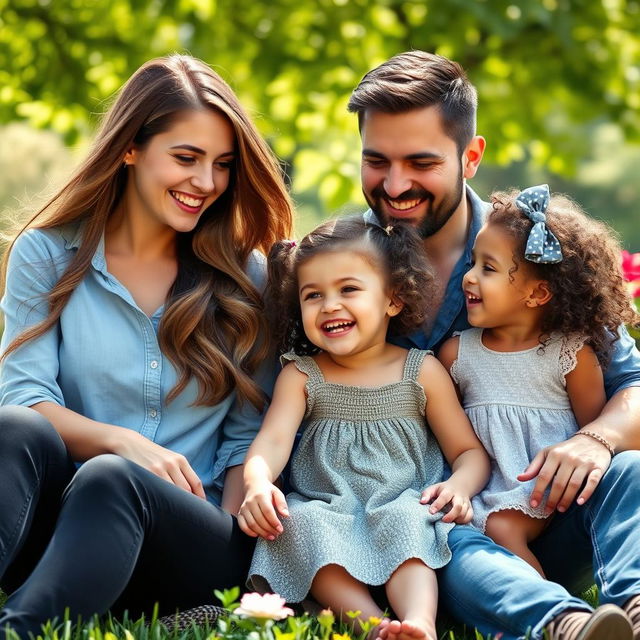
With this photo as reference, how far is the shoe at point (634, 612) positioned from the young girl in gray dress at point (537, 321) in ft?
2.00

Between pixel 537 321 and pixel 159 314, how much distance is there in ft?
3.93

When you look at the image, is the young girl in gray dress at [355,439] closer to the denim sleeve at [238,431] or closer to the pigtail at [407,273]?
the pigtail at [407,273]

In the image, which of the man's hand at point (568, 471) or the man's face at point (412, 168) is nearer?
the man's hand at point (568, 471)

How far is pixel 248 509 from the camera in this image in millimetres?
2936

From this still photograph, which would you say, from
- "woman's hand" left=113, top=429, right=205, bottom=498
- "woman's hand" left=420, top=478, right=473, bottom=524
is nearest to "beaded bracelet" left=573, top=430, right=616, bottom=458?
"woman's hand" left=420, top=478, right=473, bottom=524

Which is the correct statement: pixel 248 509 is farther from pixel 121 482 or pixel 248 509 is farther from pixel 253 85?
pixel 253 85

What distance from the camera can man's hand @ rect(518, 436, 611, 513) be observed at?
9.65 feet

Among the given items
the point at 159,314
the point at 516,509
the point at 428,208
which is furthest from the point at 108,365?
the point at 516,509

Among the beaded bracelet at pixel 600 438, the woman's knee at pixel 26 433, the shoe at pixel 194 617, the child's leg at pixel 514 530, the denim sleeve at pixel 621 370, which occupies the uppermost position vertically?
the denim sleeve at pixel 621 370

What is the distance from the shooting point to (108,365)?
328cm

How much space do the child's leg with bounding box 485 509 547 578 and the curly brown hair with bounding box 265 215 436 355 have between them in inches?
26.9

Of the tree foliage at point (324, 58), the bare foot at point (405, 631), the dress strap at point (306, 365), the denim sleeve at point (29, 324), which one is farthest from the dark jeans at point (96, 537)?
the tree foliage at point (324, 58)

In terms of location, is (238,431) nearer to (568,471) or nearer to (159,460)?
(159,460)

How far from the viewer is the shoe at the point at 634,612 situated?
2.51 metres
